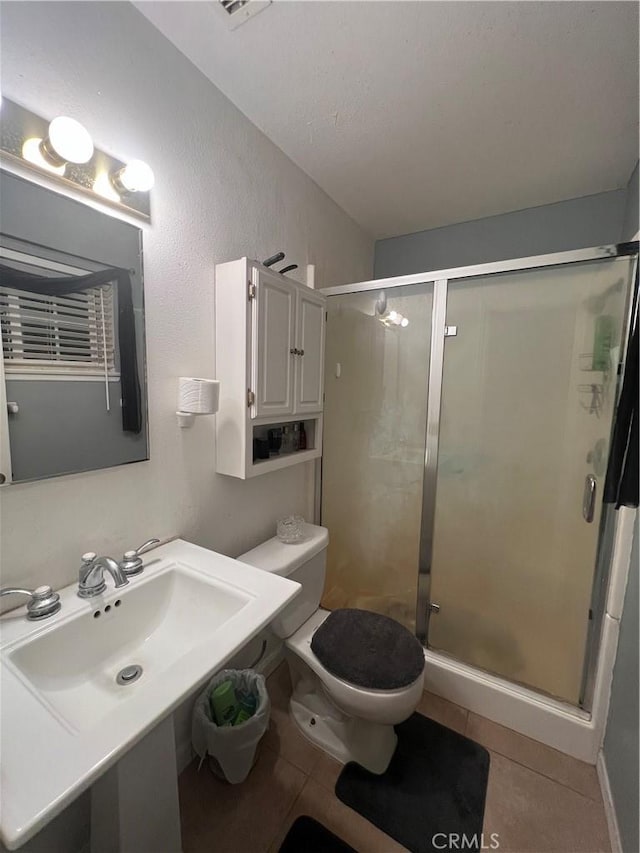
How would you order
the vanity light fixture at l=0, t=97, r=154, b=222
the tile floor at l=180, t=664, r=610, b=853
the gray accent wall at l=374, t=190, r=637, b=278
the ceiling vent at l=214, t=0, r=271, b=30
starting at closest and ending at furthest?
the vanity light fixture at l=0, t=97, r=154, b=222, the ceiling vent at l=214, t=0, r=271, b=30, the tile floor at l=180, t=664, r=610, b=853, the gray accent wall at l=374, t=190, r=637, b=278

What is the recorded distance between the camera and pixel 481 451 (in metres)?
1.55

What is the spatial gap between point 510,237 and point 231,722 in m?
2.67

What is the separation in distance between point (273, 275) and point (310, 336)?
33 centimetres

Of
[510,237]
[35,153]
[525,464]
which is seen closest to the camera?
[35,153]

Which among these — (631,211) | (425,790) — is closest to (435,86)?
(631,211)

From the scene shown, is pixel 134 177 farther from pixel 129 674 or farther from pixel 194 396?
pixel 129 674

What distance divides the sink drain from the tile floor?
0.63m

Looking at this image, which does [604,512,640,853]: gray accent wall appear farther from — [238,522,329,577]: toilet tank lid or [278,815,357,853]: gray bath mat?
[238,522,329,577]: toilet tank lid

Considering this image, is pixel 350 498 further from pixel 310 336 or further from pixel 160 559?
pixel 160 559

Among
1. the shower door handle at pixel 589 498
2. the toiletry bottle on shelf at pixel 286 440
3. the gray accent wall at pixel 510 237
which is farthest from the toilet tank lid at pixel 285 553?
the gray accent wall at pixel 510 237

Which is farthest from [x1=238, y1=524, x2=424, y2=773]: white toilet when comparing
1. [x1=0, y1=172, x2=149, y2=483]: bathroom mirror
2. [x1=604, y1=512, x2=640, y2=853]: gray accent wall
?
[x1=0, y1=172, x2=149, y2=483]: bathroom mirror

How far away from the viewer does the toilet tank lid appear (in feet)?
4.33

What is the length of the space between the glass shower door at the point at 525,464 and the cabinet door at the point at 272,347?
731 millimetres

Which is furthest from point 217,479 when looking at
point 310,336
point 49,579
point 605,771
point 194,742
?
point 605,771
